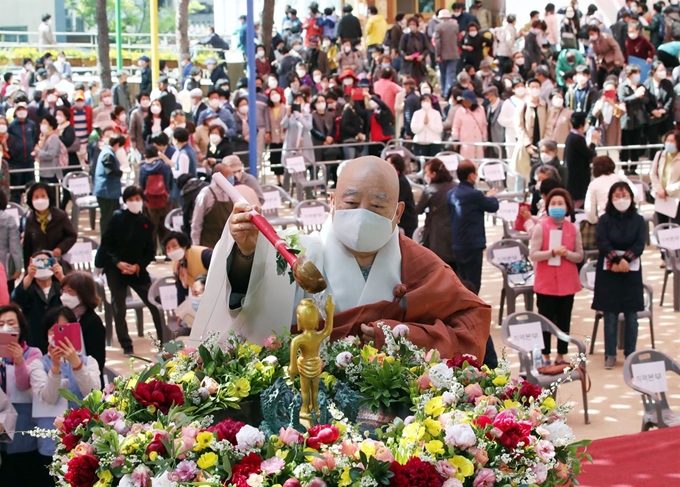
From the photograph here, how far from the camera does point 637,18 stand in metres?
25.3

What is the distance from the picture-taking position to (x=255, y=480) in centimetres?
313

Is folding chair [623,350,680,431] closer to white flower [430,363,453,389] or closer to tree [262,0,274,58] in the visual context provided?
white flower [430,363,453,389]

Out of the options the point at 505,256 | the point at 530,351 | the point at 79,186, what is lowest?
the point at 530,351

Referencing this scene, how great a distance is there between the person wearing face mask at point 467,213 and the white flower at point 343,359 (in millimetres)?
7857

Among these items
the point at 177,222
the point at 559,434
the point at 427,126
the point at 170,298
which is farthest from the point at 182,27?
the point at 559,434

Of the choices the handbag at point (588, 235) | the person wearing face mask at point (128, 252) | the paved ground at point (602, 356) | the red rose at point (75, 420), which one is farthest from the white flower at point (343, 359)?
the handbag at point (588, 235)

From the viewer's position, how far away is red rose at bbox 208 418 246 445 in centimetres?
337

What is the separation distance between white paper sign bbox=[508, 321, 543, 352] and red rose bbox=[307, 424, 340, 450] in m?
5.95

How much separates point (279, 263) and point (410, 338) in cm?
57

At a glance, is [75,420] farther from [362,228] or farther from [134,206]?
[134,206]

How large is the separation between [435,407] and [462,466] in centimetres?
29

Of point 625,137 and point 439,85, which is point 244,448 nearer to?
point 625,137

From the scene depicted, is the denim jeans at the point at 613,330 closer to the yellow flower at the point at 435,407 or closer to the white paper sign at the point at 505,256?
the white paper sign at the point at 505,256

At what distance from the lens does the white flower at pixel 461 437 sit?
327cm
